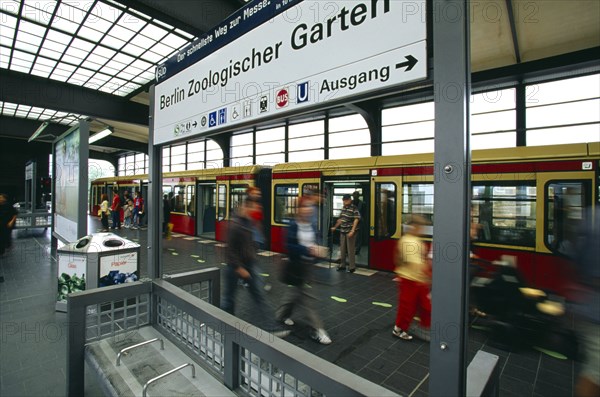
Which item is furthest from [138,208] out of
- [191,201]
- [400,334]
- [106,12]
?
[400,334]

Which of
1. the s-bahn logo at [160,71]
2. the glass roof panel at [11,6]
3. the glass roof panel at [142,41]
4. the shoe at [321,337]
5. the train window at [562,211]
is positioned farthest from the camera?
the glass roof panel at [142,41]

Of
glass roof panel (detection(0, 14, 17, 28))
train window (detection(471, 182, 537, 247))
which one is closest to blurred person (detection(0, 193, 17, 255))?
glass roof panel (detection(0, 14, 17, 28))

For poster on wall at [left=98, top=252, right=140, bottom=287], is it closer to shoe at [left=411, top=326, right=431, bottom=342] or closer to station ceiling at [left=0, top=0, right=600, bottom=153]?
station ceiling at [left=0, top=0, right=600, bottom=153]

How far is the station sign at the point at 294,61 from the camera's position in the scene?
2.90ft

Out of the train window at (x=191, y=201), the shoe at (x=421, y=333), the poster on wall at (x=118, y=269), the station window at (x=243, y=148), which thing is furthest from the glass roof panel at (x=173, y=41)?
the shoe at (x=421, y=333)

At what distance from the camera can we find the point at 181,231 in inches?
473

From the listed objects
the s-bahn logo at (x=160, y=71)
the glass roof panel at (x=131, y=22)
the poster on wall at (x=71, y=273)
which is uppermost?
the glass roof panel at (x=131, y=22)

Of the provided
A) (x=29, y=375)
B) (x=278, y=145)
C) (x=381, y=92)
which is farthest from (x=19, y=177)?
(x=381, y=92)

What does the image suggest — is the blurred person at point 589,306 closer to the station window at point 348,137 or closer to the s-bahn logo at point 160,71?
the s-bahn logo at point 160,71

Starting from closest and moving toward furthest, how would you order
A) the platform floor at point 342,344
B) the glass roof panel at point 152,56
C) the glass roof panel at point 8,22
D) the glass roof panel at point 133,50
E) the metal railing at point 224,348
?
1. the metal railing at point 224,348
2. the platform floor at point 342,344
3. the glass roof panel at point 8,22
4. the glass roof panel at point 133,50
5. the glass roof panel at point 152,56

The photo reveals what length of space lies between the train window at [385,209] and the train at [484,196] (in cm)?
2

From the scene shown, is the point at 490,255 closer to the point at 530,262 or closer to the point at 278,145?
the point at 530,262

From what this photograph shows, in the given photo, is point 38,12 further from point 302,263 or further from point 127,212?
point 127,212

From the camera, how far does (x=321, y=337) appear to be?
3.34m
